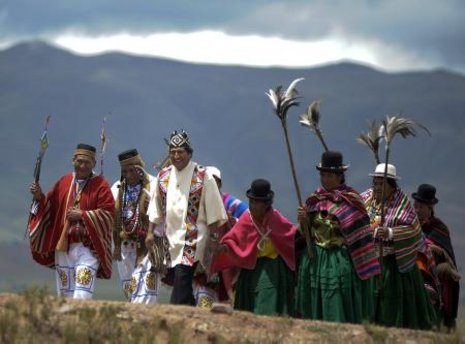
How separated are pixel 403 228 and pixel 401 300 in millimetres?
750

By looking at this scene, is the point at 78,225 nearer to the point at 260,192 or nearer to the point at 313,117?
the point at 260,192

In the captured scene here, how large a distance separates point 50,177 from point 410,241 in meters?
174

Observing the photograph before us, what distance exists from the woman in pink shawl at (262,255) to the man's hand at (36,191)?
1.93m

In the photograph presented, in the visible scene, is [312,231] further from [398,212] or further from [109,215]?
[109,215]

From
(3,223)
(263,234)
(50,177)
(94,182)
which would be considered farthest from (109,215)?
(50,177)

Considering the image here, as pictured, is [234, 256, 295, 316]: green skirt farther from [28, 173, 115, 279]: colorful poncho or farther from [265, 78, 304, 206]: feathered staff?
[28, 173, 115, 279]: colorful poncho

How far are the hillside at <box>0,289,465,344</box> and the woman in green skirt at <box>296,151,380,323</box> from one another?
137 cm

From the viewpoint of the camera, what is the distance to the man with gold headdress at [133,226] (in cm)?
1742

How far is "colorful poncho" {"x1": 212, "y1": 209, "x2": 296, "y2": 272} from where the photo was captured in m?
16.4

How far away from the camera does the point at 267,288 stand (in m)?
16.3

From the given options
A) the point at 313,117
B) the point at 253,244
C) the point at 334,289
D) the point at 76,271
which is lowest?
the point at 334,289

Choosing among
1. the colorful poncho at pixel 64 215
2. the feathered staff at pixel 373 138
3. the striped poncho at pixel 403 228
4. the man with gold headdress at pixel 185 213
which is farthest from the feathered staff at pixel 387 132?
the colorful poncho at pixel 64 215

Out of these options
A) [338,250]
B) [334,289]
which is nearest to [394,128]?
[338,250]

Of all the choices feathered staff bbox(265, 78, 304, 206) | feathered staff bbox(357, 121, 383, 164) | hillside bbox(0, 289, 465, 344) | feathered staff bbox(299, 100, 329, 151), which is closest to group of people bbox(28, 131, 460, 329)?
feathered staff bbox(357, 121, 383, 164)
